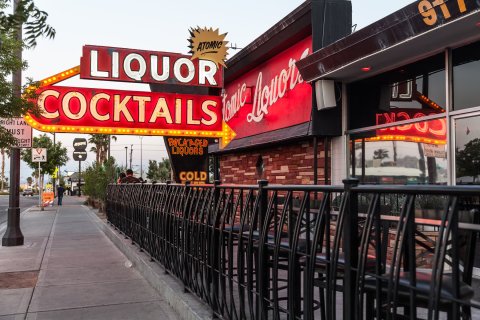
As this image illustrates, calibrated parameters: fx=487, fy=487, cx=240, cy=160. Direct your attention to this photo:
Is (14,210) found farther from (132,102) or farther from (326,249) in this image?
(326,249)

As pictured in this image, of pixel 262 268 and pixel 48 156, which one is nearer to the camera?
pixel 262 268

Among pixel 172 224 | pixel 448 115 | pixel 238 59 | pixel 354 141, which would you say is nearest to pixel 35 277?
pixel 172 224

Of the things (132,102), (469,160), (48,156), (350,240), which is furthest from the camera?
(48,156)

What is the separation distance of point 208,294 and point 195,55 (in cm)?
974

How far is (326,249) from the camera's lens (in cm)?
281

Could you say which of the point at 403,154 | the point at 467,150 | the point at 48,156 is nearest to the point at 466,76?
the point at 467,150

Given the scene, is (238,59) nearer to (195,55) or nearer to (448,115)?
(195,55)

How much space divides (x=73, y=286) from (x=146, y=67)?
26.1ft

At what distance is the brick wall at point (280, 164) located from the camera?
32.2 ft

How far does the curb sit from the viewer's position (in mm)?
4656

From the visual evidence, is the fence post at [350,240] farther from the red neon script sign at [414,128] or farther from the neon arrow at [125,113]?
the neon arrow at [125,113]

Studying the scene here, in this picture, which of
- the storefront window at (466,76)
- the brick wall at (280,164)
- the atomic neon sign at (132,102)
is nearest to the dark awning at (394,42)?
the storefront window at (466,76)

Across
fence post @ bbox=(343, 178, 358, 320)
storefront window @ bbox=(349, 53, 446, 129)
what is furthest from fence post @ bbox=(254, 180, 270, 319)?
storefront window @ bbox=(349, 53, 446, 129)

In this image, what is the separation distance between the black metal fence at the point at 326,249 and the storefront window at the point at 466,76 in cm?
150
